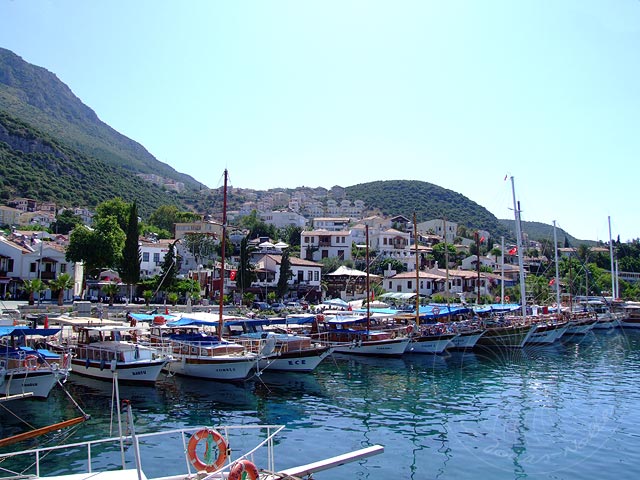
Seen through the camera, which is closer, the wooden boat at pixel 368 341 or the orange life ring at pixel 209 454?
the orange life ring at pixel 209 454

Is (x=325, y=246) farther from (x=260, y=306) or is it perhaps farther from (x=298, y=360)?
(x=298, y=360)

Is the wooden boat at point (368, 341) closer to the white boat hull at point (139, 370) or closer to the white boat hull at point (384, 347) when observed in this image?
the white boat hull at point (384, 347)

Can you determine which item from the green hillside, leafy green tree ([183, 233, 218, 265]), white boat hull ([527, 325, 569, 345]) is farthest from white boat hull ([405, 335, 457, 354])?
the green hillside

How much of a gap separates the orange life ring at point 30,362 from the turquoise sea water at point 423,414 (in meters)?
1.56

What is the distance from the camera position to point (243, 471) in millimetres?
9234

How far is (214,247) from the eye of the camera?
3979 inches

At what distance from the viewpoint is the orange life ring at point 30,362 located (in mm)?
23255

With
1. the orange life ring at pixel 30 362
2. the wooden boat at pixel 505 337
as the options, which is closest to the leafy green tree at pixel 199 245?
the wooden boat at pixel 505 337

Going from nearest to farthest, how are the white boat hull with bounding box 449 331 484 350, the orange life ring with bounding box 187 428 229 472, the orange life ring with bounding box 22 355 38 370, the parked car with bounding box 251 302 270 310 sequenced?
the orange life ring with bounding box 187 428 229 472 → the orange life ring with bounding box 22 355 38 370 → the white boat hull with bounding box 449 331 484 350 → the parked car with bounding box 251 302 270 310

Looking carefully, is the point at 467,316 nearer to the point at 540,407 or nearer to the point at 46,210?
the point at 540,407

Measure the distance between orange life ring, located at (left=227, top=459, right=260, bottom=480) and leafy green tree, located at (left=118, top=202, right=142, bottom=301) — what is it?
5333 cm

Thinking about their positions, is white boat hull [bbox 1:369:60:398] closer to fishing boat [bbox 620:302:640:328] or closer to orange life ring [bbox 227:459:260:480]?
orange life ring [bbox 227:459:260:480]

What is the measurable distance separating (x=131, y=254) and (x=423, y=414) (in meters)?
45.0

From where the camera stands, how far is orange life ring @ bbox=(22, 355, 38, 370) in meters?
23.3
